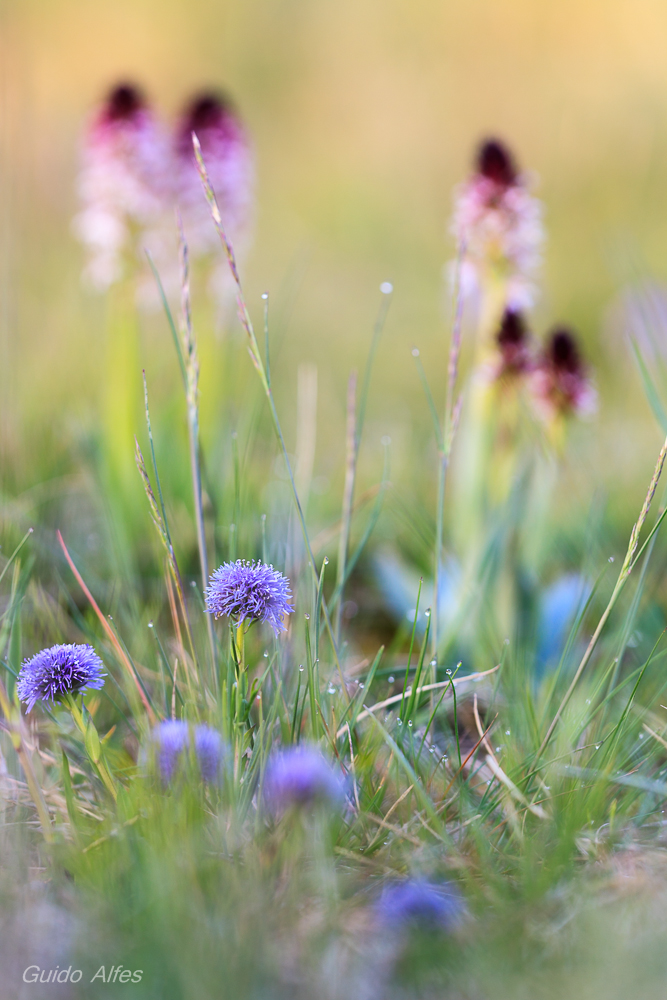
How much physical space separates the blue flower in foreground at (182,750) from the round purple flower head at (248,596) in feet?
0.35

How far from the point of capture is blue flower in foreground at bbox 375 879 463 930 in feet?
1.80

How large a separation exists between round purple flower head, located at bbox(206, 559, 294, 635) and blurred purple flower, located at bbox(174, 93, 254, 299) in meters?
1.23

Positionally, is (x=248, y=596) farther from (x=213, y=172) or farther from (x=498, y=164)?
(x=213, y=172)

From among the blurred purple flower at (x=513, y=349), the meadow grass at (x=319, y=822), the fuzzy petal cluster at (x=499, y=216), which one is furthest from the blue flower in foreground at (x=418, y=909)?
the fuzzy petal cluster at (x=499, y=216)

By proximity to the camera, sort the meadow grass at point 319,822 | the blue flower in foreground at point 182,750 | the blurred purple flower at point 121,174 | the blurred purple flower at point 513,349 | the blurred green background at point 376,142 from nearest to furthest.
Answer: the meadow grass at point 319,822 < the blue flower in foreground at point 182,750 < the blurred purple flower at point 513,349 < the blurred purple flower at point 121,174 < the blurred green background at point 376,142

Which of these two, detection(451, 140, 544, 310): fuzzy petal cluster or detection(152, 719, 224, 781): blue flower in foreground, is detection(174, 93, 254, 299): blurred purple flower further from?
detection(152, 719, 224, 781): blue flower in foreground

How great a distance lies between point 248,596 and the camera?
2.27 feet

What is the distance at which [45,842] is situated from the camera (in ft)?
2.14

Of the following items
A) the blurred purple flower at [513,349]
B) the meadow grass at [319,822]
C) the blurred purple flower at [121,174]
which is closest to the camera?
the meadow grass at [319,822]

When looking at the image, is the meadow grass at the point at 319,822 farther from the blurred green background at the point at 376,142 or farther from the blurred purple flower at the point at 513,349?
the blurred green background at the point at 376,142

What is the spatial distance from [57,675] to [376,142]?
19.7ft

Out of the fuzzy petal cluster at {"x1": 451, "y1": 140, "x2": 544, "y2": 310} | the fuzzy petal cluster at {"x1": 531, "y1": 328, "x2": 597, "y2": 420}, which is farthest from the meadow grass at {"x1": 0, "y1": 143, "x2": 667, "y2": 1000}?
the fuzzy petal cluster at {"x1": 451, "y1": 140, "x2": 544, "y2": 310}

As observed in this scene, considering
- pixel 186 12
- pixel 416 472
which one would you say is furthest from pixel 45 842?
pixel 186 12

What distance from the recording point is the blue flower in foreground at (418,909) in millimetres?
547
